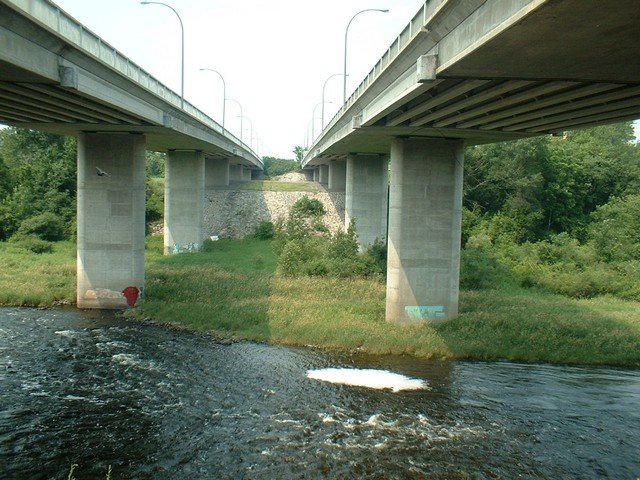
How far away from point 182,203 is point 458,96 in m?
31.0

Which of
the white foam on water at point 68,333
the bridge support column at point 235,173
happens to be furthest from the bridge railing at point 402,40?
the bridge support column at point 235,173

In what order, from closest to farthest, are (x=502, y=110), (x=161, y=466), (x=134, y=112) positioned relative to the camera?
(x=161, y=466) → (x=502, y=110) → (x=134, y=112)

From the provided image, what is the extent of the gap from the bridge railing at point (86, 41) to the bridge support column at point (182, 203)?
17.7 m

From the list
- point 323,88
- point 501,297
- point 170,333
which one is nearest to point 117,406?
point 170,333

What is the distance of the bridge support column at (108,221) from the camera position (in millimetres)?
27250

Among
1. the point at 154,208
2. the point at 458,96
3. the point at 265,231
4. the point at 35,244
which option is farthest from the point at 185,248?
the point at 458,96

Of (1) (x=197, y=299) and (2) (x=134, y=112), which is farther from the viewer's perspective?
(1) (x=197, y=299)

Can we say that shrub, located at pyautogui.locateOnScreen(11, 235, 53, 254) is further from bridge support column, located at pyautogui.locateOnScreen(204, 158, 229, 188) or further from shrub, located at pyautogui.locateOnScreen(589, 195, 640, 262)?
shrub, located at pyautogui.locateOnScreen(589, 195, 640, 262)

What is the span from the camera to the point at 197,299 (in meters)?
27.1

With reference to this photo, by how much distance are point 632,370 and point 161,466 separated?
621 inches

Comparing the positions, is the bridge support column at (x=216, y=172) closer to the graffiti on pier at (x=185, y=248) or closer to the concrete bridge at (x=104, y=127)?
the concrete bridge at (x=104, y=127)

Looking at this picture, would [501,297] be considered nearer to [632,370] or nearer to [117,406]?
[632,370]

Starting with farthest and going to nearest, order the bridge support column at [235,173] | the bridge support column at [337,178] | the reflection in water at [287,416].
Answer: the bridge support column at [235,173] < the bridge support column at [337,178] < the reflection in water at [287,416]

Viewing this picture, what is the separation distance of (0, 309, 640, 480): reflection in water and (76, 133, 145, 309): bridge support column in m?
6.62
